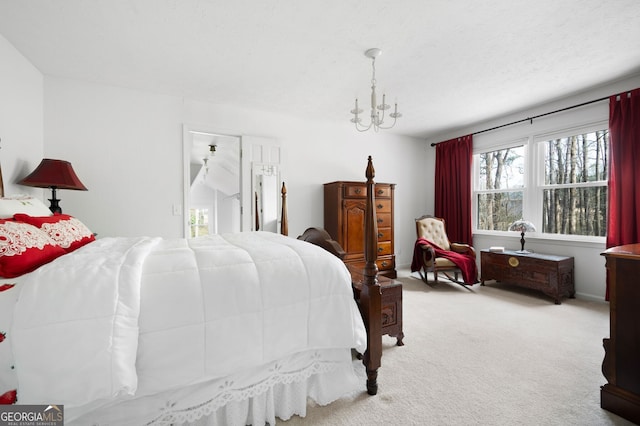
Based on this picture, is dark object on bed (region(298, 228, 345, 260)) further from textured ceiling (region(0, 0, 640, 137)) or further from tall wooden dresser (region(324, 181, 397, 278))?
textured ceiling (region(0, 0, 640, 137))

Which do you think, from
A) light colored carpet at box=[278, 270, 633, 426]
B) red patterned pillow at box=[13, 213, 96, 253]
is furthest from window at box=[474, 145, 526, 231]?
red patterned pillow at box=[13, 213, 96, 253]

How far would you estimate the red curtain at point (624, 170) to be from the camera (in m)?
2.87

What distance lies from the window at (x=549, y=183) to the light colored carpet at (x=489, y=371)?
1151 millimetres

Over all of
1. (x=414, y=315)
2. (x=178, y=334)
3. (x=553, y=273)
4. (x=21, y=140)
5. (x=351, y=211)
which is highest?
(x=21, y=140)

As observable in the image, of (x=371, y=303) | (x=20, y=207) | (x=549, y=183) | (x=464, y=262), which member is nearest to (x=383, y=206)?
(x=464, y=262)

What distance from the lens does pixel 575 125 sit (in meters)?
3.40

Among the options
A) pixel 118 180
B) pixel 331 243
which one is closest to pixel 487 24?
pixel 331 243

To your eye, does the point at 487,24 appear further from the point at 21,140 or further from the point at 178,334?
the point at 21,140

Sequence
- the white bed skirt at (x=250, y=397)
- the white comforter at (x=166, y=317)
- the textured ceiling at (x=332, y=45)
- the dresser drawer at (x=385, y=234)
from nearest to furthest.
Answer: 1. the white comforter at (x=166, y=317)
2. the white bed skirt at (x=250, y=397)
3. the textured ceiling at (x=332, y=45)
4. the dresser drawer at (x=385, y=234)

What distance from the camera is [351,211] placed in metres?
4.03

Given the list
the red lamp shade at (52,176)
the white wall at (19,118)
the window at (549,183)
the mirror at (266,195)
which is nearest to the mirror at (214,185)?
the mirror at (266,195)

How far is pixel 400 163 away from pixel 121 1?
14.7ft

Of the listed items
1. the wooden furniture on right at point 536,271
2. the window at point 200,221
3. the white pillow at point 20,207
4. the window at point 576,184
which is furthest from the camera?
the window at point 200,221

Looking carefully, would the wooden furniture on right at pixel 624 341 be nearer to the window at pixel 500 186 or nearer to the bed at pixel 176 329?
the bed at pixel 176 329
